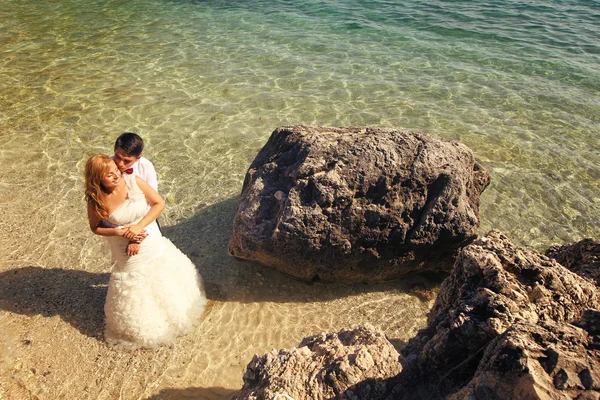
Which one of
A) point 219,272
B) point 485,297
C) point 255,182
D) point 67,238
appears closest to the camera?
point 485,297

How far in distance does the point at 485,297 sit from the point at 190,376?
2964 millimetres

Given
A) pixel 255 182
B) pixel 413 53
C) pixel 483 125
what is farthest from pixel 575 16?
pixel 255 182

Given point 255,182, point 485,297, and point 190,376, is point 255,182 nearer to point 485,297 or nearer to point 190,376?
point 190,376

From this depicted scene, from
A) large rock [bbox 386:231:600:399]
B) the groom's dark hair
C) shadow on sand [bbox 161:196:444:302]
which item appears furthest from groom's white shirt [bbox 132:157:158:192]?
large rock [bbox 386:231:600:399]

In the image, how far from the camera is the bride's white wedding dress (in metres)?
4.13

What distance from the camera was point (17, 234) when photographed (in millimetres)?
5996

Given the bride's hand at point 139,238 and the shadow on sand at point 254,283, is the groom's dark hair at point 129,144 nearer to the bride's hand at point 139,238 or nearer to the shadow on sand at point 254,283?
the bride's hand at point 139,238

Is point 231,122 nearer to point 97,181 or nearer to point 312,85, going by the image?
point 312,85

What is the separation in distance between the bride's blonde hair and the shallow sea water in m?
1.66

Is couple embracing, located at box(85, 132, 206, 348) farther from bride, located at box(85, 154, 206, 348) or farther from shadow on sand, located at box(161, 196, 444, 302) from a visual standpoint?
shadow on sand, located at box(161, 196, 444, 302)

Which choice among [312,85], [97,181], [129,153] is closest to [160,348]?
[97,181]

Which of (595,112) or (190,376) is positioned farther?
(595,112)

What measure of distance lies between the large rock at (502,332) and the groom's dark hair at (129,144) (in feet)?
10.3

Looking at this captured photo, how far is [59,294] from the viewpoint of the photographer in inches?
201
